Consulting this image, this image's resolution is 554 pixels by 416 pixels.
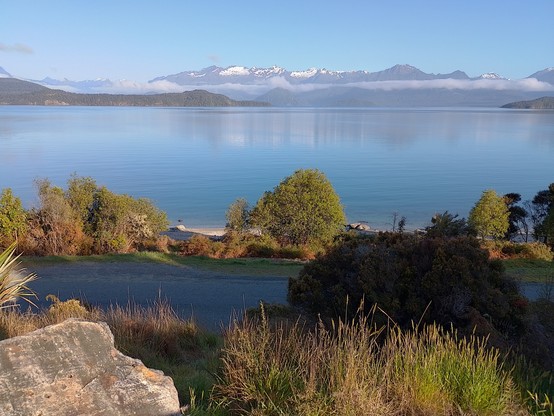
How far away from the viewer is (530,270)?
1650 cm

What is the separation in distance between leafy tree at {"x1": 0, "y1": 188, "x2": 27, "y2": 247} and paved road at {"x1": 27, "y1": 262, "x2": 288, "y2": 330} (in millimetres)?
4040

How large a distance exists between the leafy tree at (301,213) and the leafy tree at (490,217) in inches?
360

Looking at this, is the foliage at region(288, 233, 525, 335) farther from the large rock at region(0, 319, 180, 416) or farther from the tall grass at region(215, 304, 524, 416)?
the large rock at region(0, 319, 180, 416)

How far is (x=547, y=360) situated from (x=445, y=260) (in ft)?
5.35

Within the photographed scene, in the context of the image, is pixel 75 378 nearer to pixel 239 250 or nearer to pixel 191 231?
pixel 239 250

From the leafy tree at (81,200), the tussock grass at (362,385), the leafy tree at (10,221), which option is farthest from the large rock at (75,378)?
the leafy tree at (81,200)

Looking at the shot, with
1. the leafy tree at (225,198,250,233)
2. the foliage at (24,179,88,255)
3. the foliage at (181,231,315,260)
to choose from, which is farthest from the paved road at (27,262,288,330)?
the leafy tree at (225,198,250,233)

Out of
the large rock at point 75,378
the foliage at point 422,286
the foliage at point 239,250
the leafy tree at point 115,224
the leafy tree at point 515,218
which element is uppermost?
the large rock at point 75,378

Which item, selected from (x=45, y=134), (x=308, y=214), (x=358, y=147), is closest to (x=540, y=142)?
(x=358, y=147)

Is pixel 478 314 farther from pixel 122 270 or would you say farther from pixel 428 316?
pixel 122 270

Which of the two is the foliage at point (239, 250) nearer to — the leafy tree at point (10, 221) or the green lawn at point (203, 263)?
the green lawn at point (203, 263)

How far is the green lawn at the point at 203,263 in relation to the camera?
15.6 meters

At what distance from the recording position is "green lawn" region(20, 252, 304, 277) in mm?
15641

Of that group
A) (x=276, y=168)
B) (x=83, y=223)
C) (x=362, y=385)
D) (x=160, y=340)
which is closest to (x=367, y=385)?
(x=362, y=385)
